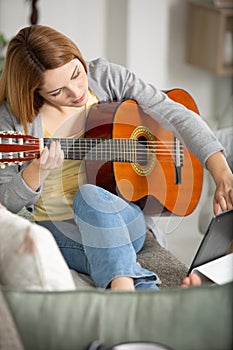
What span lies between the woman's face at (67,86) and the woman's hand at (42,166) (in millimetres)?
121

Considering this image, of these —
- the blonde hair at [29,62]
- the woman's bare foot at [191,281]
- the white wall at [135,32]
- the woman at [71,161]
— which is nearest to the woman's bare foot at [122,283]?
the woman at [71,161]

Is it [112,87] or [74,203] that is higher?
[112,87]

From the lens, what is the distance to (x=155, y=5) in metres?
2.08

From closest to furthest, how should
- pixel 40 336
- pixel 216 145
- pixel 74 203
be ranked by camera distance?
pixel 40 336
pixel 74 203
pixel 216 145

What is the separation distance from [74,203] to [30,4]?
114cm

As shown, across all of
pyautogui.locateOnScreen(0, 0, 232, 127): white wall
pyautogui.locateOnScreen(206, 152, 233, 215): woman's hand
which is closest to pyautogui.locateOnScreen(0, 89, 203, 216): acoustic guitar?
pyautogui.locateOnScreen(206, 152, 233, 215): woman's hand

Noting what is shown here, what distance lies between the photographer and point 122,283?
1.18 metres

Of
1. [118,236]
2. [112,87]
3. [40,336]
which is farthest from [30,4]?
[40,336]

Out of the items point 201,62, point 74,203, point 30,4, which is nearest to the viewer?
point 74,203

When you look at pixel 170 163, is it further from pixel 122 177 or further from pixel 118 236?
pixel 118 236

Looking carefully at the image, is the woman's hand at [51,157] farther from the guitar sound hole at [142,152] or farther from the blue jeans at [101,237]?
the guitar sound hole at [142,152]

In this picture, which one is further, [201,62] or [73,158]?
[201,62]

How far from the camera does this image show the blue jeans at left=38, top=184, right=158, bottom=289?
47.9 inches

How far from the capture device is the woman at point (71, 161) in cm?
125
